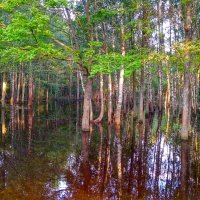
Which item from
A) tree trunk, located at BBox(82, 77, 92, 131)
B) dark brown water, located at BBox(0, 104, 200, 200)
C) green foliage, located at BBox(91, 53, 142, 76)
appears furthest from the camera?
tree trunk, located at BBox(82, 77, 92, 131)

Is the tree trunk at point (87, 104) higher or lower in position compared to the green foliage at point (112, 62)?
lower

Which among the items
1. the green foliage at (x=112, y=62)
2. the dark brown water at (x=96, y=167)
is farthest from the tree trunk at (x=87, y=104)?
the dark brown water at (x=96, y=167)

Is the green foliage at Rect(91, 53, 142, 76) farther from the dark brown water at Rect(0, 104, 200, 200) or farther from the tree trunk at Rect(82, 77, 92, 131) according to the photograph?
the dark brown water at Rect(0, 104, 200, 200)

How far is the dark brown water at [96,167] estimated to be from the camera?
7.49 metres

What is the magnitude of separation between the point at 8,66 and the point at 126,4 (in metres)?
20.1

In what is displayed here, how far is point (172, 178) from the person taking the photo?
8969 mm

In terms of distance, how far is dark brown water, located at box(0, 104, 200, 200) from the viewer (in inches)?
295

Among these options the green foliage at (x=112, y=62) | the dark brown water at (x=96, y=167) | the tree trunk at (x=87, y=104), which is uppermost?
the green foliage at (x=112, y=62)

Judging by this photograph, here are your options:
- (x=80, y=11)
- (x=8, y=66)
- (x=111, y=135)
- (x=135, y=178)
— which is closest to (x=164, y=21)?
(x=80, y=11)

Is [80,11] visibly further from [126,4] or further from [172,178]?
[172,178]

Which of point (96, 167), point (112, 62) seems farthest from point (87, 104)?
point (96, 167)

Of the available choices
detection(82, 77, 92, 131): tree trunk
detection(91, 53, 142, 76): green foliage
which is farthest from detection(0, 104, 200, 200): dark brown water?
detection(91, 53, 142, 76): green foliage

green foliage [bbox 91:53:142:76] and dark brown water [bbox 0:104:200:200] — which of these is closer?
dark brown water [bbox 0:104:200:200]

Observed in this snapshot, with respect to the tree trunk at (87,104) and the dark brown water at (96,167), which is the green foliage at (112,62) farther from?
the dark brown water at (96,167)
